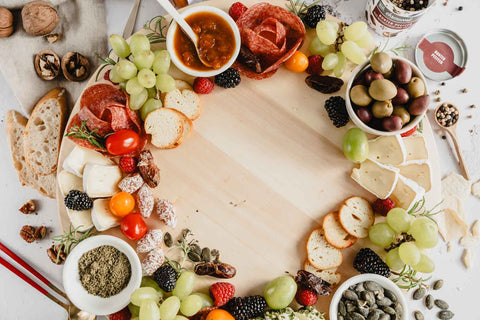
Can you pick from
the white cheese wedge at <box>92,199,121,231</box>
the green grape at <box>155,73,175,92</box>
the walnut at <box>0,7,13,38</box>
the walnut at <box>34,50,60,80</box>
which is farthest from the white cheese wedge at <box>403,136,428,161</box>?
the walnut at <box>0,7,13,38</box>

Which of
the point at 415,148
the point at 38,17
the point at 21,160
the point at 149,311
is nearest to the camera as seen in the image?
the point at 149,311

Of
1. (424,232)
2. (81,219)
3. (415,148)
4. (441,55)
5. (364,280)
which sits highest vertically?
(441,55)

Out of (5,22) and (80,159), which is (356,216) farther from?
(5,22)

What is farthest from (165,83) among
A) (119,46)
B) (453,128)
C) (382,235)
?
(453,128)

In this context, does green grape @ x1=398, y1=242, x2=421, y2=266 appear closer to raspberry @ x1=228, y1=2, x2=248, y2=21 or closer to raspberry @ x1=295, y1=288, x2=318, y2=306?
raspberry @ x1=295, y1=288, x2=318, y2=306

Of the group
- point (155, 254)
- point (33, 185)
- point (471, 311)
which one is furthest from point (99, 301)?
point (471, 311)

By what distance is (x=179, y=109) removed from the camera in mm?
1374

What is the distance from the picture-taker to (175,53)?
133 centimetres

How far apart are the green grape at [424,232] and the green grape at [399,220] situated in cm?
2

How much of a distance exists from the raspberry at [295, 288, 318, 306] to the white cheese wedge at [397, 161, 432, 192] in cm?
53

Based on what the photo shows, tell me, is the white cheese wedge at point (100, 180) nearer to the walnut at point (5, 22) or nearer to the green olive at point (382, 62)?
the walnut at point (5, 22)

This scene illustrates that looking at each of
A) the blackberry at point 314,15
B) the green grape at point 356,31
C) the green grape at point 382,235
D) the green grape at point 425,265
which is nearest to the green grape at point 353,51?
the green grape at point 356,31

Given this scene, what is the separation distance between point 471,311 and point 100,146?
157 cm

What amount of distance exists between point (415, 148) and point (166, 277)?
958 mm
